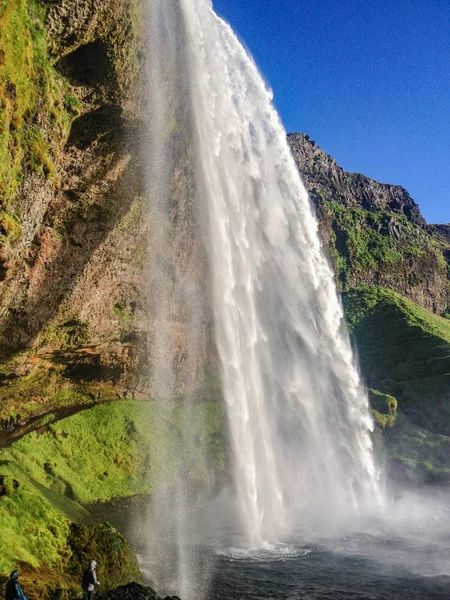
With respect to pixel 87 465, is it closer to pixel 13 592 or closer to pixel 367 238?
pixel 13 592

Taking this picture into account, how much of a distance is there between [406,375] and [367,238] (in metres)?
37.2

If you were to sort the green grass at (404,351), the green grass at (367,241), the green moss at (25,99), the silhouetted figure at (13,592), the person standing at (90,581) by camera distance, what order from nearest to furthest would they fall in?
the silhouetted figure at (13,592)
the green moss at (25,99)
the person standing at (90,581)
the green grass at (404,351)
the green grass at (367,241)

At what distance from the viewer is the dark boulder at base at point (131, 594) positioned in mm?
10789

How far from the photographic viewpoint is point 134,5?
1368 centimetres

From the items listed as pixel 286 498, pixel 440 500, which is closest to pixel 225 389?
pixel 286 498

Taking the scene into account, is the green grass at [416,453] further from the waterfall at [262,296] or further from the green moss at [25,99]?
the green moss at [25,99]

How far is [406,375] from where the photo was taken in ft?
166

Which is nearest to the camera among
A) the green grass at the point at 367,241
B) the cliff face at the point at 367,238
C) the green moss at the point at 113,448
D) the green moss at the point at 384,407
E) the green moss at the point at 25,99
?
the green moss at the point at 25,99

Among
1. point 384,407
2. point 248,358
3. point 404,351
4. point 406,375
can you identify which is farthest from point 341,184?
point 248,358

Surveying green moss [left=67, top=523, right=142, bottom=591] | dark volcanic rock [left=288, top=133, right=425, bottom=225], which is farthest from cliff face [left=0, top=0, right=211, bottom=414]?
dark volcanic rock [left=288, top=133, right=425, bottom=225]

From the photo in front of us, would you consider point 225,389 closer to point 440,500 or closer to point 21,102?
point 21,102

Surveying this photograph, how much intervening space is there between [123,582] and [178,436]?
1731cm

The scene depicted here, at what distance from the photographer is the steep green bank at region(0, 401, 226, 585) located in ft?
43.6

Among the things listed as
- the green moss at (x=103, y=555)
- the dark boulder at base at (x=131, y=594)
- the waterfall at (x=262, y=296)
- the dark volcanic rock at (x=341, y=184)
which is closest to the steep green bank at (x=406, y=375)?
the waterfall at (x=262, y=296)
